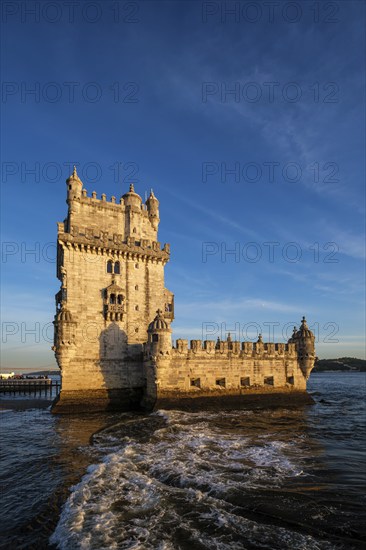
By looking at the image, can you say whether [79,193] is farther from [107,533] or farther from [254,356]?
[107,533]

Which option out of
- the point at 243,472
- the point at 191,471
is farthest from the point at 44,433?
the point at 243,472

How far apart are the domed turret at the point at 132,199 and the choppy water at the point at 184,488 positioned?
71.3ft

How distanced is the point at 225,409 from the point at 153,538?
829 inches

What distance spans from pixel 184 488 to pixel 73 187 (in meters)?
27.6

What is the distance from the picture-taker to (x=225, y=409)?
2769 cm

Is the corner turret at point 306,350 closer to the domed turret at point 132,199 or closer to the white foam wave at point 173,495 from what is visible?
the white foam wave at point 173,495

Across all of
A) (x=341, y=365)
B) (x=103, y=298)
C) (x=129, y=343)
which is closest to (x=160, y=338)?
(x=129, y=343)

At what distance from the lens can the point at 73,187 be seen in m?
30.5

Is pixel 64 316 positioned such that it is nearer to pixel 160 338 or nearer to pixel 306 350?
pixel 160 338

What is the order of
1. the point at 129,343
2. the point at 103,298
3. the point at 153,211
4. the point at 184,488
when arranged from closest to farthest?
1. the point at 184,488
2. the point at 103,298
3. the point at 129,343
4. the point at 153,211

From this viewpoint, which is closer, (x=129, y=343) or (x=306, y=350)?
(x=129, y=343)

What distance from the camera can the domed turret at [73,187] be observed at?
30453mm

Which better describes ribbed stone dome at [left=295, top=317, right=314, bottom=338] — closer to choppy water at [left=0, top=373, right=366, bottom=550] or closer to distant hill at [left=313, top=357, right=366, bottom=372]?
choppy water at [left=0, top=373, right=366, bottom=550]

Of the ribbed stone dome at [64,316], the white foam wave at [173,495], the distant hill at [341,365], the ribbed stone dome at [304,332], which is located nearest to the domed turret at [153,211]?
the ribbed stone dome at [64,316]
